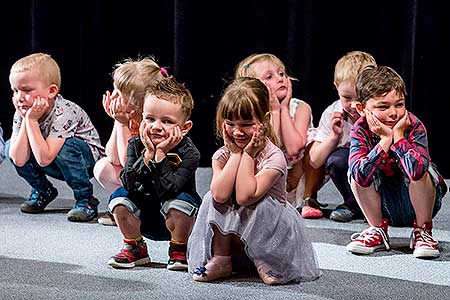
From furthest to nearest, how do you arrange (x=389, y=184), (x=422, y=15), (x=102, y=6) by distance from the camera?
1. (x=102, y=6)
2. (x=422, y=15)
3. (x=389, y=184)

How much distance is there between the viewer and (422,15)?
3.79 metres

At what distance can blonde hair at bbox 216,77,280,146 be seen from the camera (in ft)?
7.66

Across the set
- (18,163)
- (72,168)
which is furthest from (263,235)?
(18,163)

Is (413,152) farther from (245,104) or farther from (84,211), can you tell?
(84,211)

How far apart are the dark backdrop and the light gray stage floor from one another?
3.21 ft

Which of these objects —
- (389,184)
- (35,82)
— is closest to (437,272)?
(389,184)

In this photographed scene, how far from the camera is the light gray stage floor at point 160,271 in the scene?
2.24 m

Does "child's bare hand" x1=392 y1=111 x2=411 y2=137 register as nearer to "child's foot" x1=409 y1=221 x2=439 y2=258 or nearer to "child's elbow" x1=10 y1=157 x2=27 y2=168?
"child's foot" x1=409 y1=221 x2=439 y2=258

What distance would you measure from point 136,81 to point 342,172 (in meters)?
0.79

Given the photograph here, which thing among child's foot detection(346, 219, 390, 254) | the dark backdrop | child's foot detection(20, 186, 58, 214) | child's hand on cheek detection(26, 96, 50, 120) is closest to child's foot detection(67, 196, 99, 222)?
child's foot detection(20, 186, 58, 214)

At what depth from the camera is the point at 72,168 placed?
3.14 m

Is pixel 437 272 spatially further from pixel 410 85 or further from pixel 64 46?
pixel 64 46

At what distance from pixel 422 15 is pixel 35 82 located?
1.62 m

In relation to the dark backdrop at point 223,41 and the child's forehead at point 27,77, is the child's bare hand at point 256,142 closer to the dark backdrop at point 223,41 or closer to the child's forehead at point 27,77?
the child's forehead at point 27,77
